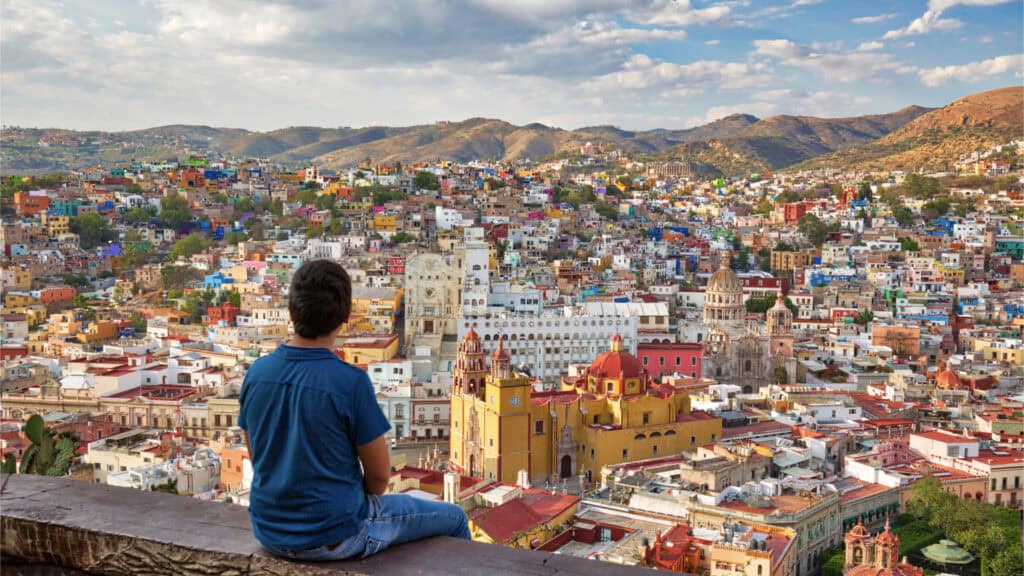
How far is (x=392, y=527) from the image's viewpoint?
1.81 meters

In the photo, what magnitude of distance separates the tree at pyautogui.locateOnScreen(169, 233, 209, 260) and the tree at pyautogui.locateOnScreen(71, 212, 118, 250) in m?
2.90

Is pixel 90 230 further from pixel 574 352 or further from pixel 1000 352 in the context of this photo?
pixel 1000 352

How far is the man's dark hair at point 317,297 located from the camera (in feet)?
6.19

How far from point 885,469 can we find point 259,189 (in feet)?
110

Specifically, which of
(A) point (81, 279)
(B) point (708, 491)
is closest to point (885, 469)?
(B) point (708, 491)

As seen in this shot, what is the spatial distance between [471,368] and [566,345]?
645 centimetres

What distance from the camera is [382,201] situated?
38.7 metres

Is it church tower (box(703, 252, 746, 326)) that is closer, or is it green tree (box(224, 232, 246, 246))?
church tower (box(703, 252, 746, 326))

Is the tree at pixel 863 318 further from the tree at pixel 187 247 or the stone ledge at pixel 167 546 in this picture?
the stone ledge at pixel 167 546

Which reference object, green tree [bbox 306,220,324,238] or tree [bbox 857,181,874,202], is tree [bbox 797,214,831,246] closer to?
tree [bbox 857,181,874,202]

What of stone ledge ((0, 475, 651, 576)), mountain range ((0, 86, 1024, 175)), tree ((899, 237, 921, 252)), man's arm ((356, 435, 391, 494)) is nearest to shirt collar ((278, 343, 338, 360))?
man's arm ((356, 435, 391, 494))

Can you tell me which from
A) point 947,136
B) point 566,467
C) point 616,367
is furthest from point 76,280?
point 947,136

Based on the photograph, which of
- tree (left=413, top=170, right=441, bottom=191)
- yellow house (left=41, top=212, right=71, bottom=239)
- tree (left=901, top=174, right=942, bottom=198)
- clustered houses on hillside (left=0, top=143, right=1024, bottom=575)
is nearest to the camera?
clustered houses on hillside (left=0, top=143, right=1024, bottom=575)

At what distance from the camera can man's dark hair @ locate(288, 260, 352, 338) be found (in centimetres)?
189
